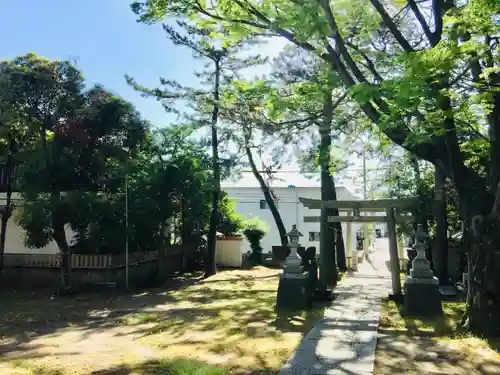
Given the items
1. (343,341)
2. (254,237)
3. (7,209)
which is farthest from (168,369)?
(254,237)

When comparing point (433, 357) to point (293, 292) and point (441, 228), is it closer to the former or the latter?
point (293, 292)

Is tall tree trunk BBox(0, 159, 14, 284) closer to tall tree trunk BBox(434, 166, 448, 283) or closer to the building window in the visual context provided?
tall tree trunk BBox(434, 166, 448, 283)

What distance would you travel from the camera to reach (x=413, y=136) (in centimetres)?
750

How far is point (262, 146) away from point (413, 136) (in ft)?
32.4

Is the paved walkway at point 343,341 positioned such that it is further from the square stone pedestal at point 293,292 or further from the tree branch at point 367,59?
the tree branch at point 367,59

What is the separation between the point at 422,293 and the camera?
9.43m

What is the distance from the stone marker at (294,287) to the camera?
401 inches

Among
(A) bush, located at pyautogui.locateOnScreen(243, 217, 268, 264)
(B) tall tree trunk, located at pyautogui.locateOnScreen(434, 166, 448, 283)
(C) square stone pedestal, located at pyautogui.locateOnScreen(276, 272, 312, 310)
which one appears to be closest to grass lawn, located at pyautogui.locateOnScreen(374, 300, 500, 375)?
(C) square stone pedestal, located at pyautogui.locateOnScreen(276, 272, 312, 310)

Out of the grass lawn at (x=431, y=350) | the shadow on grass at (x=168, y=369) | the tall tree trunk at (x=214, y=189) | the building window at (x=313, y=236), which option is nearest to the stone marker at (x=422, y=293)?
the grass lawn at (x=431, y=350)

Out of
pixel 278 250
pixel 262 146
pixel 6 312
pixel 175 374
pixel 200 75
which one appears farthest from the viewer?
pixel 278 250

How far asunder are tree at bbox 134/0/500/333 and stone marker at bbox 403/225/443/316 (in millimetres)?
1572

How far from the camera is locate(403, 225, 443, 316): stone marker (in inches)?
367

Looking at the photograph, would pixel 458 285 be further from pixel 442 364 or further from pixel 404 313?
pixel 442 364

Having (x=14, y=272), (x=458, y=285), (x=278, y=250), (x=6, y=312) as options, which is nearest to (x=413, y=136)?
(x=458, y=285)
